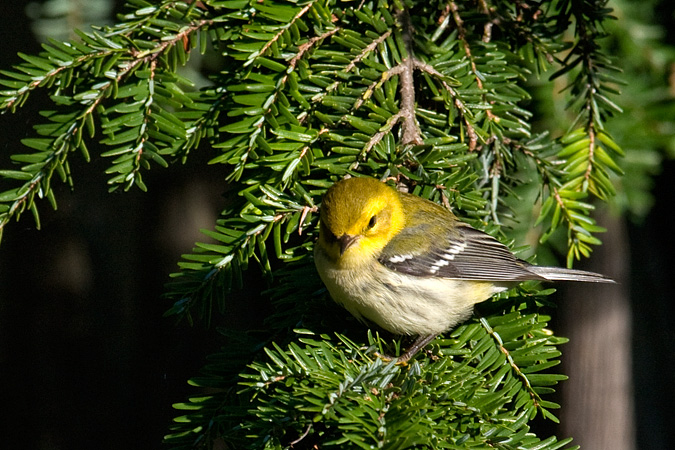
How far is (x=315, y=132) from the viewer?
2.04 metres

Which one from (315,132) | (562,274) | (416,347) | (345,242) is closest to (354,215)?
(345,242)

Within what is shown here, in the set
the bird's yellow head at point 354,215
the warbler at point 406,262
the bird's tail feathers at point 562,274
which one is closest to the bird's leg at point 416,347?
the warbler at point 406,262

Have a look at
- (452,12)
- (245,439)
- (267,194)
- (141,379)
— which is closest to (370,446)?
(245,439)

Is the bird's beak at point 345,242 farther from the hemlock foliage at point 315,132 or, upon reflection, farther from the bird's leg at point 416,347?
the bird's leg at point 416,347

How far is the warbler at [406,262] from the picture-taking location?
2027 millimetres

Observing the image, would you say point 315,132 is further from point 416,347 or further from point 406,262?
point 416,347

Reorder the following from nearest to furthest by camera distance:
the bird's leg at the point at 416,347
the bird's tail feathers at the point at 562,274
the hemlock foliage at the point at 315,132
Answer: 1. the bird's leg at the point at 416,347
2. the hemlock foliage at the point at 315,132
3. the bird's tail feathers at the point at 562,274

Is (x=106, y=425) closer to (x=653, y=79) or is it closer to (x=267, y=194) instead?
(x=267, y=194)

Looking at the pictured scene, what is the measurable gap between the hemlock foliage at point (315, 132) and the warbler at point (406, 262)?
2.8 inches

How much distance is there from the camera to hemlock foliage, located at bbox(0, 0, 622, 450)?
1921 mm

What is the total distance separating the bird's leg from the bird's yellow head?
0.32m

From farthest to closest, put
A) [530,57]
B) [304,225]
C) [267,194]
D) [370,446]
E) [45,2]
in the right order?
[45,2] → [530,57] → [304,225] → [267,194] → [370,446]

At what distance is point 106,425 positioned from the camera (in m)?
3.78

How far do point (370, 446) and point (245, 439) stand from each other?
1.29 feet
